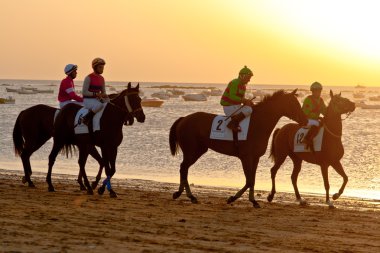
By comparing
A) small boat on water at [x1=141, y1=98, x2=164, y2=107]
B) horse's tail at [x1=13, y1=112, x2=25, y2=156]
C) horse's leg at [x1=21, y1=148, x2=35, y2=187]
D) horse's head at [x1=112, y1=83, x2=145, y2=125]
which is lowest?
small boat on water at [x1=141, y1=98, x2=164, y2=107]

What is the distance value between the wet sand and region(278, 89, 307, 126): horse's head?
1977 mm

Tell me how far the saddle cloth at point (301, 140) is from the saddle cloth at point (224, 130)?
2031mm

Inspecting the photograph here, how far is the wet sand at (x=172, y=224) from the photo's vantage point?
1048cm

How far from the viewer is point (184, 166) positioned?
16859 mm

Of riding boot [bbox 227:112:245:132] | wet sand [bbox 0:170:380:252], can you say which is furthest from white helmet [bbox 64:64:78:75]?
riding boot [bbox 227:112:245:132]

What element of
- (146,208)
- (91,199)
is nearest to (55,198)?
(91,199)

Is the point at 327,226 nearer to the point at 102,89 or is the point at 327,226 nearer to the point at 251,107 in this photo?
the point at 251,107

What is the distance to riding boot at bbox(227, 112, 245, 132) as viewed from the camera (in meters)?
16.2

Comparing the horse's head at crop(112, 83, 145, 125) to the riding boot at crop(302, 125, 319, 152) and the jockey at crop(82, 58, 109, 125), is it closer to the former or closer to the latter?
the jockey at crop(82, 58, 109, 125)

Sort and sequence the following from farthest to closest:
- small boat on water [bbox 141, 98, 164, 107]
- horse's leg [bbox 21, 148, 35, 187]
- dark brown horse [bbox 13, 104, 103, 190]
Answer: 1. small boat on water [bbox 141, 98, 164, 107]
2. horse's leg [bbox 21, 148, 35, 187]
3. dark brown horse [bbox 13, 104, 103, 190]

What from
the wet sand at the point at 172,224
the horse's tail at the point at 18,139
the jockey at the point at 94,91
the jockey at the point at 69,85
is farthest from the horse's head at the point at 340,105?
the horse's tail at the point at 18,139

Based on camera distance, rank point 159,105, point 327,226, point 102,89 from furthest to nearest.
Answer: point 159,105 → point 102,89 → point 327,226

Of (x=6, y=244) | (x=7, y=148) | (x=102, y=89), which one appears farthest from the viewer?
(x=7, y=148)

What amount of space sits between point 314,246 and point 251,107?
5.76 m
